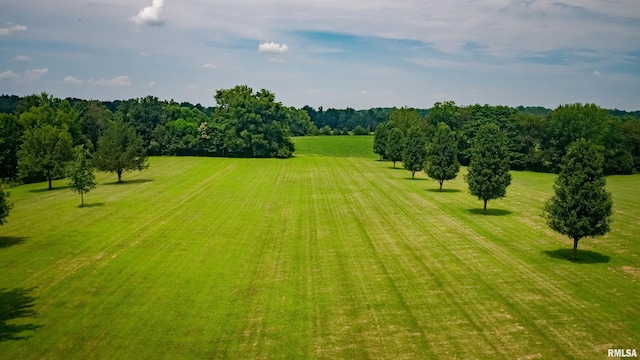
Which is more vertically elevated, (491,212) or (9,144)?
(9,144)

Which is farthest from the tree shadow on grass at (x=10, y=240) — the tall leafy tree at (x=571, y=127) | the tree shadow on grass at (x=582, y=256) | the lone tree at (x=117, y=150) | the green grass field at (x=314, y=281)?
the tall leafy tree at (x=571, y=127)

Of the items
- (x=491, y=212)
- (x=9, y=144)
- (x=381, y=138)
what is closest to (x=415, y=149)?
(x=491, y=212)

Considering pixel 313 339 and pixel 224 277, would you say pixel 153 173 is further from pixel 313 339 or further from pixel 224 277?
pixel 313 339

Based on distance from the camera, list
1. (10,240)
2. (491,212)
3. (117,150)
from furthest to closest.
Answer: (117,150) → (491,212) → (10,240)

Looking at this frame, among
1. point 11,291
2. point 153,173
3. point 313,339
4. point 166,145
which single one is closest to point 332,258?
point 313,339

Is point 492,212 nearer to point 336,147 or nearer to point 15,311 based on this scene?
point 15,311

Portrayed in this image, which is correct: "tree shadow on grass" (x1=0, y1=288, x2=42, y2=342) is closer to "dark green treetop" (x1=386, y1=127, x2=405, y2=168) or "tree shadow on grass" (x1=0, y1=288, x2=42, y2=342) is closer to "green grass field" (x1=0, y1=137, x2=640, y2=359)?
"green grass field" (x1=0, y1=137, x2=640, y2=359)

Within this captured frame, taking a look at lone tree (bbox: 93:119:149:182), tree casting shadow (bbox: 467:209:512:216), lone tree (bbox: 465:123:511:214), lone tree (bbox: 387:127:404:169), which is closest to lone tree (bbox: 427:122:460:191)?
tree casting shadow (bbox: 467:209:512:216)
